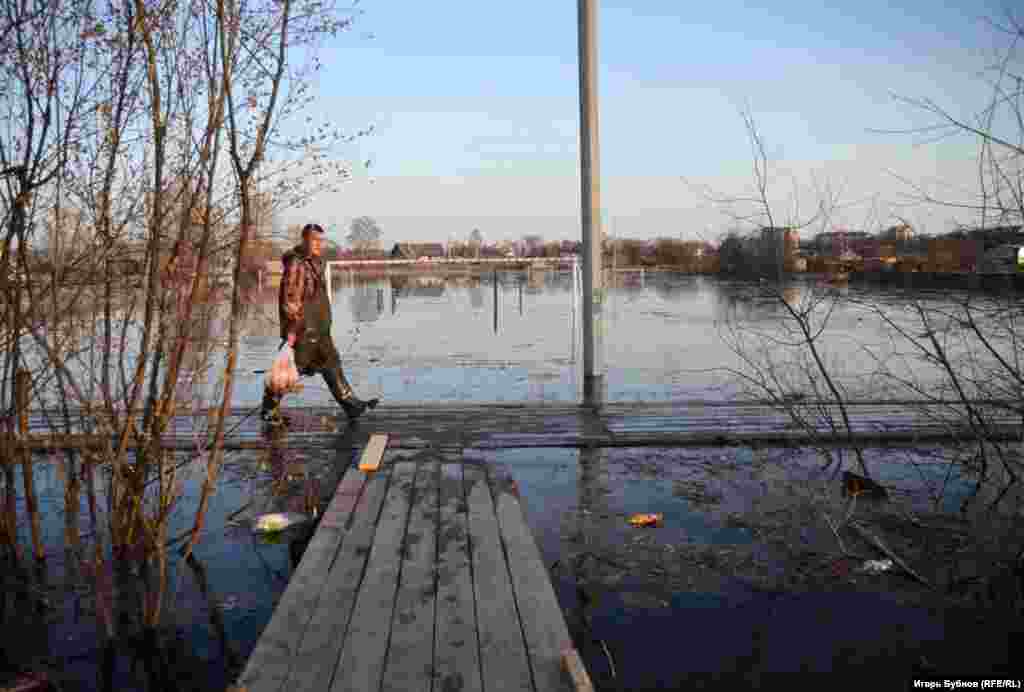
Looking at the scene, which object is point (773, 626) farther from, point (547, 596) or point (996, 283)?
point (996, 283)

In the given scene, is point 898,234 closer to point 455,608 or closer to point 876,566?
point 876,566

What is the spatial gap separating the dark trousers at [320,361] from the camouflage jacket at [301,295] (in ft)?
0.30

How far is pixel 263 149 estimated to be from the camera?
3.72 m

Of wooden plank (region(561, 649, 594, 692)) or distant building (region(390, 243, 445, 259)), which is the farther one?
distant building (region(390, 243, 445, 259))

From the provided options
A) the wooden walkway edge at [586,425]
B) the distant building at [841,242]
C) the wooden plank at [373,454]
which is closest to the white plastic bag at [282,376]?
the wooden walkway edge at [586,425]

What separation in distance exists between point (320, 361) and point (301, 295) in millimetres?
689

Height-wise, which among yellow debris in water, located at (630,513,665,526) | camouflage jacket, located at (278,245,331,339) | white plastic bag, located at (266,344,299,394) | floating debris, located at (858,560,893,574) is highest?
camouflage jacket, located at (278,245,331,339)

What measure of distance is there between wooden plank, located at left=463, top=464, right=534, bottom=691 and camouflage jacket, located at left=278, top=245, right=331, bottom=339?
140 inches

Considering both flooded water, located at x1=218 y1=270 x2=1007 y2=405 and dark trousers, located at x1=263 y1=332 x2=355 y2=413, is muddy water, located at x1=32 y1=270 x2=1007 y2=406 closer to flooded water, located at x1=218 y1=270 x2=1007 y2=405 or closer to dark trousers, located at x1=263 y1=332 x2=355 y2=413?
flooded water, located at x1=218 y1=270 x2=1007 y2=405

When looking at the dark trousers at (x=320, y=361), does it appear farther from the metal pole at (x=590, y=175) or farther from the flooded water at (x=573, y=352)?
the metal pole at (x=590, y=175)

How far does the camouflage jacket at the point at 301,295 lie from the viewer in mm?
7652

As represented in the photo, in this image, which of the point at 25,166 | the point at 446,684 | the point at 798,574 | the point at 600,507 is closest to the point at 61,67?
the point at 25,166

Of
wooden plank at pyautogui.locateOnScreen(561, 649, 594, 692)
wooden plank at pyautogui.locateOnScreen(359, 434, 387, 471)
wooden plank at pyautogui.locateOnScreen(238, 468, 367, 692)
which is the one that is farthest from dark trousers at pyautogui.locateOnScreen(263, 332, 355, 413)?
wooden plank at pyautogui.locateOnScreen(561, 649, 594, 692)

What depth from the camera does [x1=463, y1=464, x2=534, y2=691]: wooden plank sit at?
113 inches
